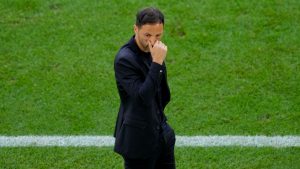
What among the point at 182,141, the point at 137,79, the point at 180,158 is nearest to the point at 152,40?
the point at 137,79

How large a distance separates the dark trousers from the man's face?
2.40 ft

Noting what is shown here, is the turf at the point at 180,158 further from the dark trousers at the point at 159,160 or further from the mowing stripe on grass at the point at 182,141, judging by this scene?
the dark trousers at the point at 159,160

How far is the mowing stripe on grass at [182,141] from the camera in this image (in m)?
6.86

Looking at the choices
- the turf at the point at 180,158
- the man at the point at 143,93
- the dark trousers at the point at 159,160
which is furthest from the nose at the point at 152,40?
the turf at the point at 180,158

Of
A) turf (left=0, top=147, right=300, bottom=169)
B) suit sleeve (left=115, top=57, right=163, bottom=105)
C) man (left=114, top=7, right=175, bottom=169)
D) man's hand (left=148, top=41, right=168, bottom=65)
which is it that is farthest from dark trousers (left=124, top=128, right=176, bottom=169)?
turf (left=0, top=147, right=300, bottom=169)

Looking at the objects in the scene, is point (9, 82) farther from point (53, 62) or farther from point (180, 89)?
point (180, 89)

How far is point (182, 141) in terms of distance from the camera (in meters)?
6.95

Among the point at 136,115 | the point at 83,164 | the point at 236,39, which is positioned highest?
the point at 136,115

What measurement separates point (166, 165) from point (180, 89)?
2.88 m

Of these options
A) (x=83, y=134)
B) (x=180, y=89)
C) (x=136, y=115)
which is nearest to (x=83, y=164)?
(x=83, y=134)

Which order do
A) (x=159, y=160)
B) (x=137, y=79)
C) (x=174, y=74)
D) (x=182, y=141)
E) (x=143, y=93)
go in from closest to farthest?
(x=143, y=93), (x=137, y=79), (x=159, y=160), (x=182, y=141), (x=174, y=74)

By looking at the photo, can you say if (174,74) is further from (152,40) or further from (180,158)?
(152,40)

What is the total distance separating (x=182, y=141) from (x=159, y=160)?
2.08 metres

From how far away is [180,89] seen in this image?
775 centimetres
